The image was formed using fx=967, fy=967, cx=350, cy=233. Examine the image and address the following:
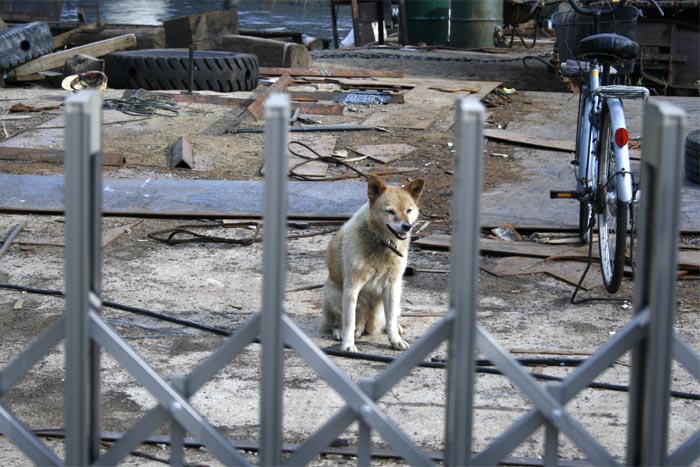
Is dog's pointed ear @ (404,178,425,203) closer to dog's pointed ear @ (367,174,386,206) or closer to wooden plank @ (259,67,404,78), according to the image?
dog's pointed ear @ (367,174,386,206)

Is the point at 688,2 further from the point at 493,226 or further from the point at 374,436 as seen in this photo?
the point at 374,436

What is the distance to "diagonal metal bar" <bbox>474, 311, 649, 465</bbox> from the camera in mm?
2133

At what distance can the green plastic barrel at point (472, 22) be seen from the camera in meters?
21.3

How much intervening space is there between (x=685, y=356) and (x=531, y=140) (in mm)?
8228

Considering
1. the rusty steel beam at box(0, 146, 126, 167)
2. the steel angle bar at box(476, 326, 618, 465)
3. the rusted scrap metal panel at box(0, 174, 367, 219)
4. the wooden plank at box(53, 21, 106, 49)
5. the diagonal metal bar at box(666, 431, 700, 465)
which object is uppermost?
the wooden plank at box(53, 21, 106, 49)

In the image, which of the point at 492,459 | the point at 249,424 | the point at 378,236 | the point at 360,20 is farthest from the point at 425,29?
the point at 492,459

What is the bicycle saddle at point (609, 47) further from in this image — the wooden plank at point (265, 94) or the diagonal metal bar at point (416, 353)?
the wooden plank at point (265, 94)

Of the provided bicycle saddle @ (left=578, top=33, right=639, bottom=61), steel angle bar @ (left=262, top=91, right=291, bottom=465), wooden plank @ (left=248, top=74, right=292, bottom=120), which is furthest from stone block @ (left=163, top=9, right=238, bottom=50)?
steel angle bar @ (left=262, top=91, right=291, bottom=465)

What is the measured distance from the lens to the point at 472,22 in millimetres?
21297

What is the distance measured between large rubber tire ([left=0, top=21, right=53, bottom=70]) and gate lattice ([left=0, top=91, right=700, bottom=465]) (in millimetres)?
12049

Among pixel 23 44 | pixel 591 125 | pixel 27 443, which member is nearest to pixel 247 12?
pixel 23 44

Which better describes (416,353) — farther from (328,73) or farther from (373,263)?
(328,73)

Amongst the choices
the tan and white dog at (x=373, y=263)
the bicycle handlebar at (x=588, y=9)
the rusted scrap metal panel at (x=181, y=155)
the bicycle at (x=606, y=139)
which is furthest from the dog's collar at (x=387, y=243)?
the rusted scrap metal panel at (x=181, y=155)

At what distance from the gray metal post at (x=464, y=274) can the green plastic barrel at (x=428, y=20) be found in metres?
20.1
